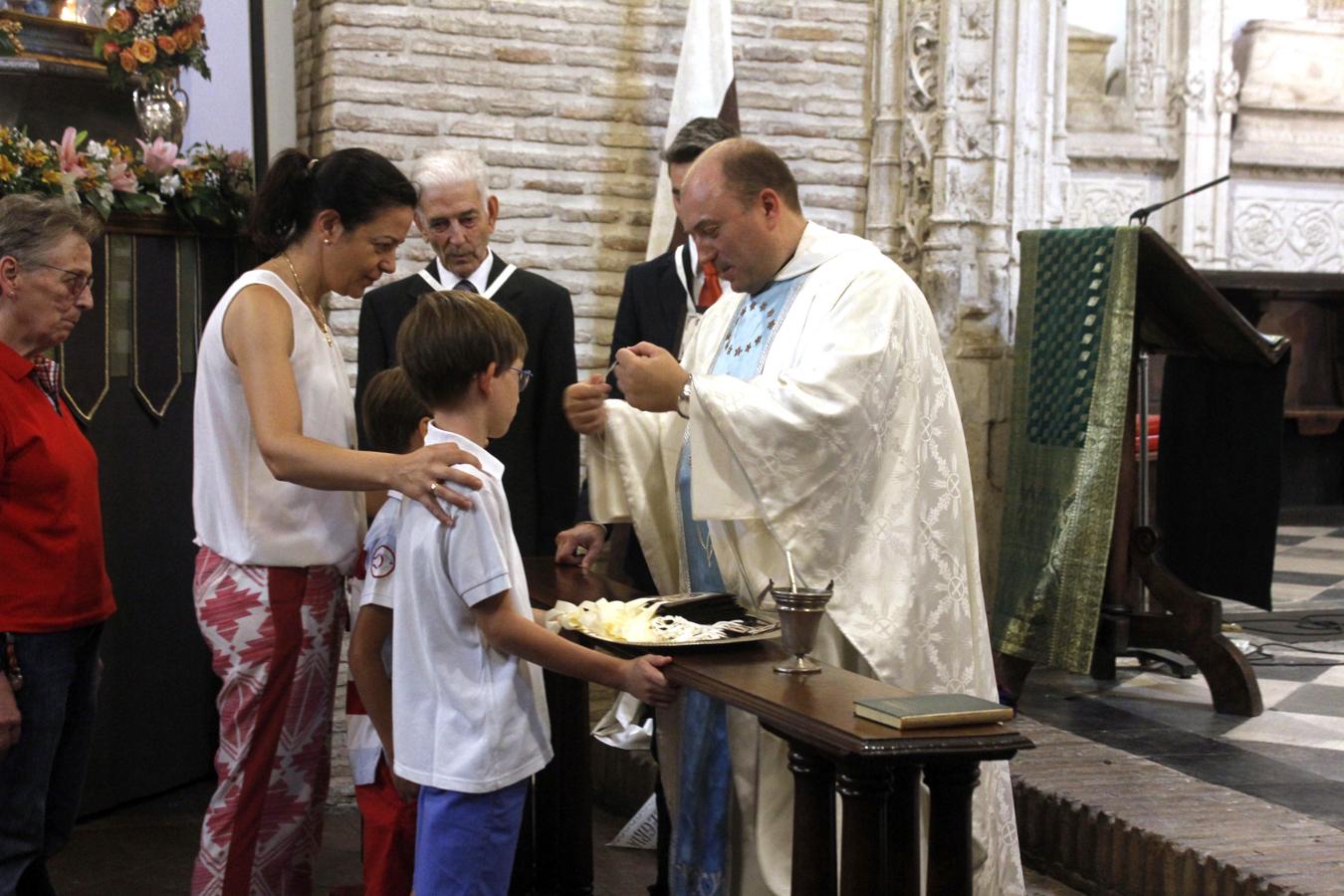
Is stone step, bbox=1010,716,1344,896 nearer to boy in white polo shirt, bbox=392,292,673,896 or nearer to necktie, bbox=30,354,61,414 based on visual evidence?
boy in white polo shirt, bbox=392,292,673,896

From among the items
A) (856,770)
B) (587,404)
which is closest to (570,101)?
(587,404)

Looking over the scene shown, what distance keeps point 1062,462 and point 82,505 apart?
10.6 feet

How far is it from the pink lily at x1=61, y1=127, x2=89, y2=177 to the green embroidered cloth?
10.0ft

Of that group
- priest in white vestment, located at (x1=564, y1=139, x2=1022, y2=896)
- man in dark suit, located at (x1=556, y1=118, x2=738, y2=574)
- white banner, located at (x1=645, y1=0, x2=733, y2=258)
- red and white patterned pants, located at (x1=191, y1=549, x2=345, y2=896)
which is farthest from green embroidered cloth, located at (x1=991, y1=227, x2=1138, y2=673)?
red and white patterned pants, located at (x1=191, y1=549, x2=345, y2=896)

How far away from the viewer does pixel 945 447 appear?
3084mm

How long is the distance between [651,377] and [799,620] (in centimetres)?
71

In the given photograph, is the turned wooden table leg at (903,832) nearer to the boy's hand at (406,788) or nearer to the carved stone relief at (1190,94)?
the boy's hand at (406,788)

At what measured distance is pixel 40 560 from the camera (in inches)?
119

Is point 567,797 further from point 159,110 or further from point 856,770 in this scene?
point 159,110

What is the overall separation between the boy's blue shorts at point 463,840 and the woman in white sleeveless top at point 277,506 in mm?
545

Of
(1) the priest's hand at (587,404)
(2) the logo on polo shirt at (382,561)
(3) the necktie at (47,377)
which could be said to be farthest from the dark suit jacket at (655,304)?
(2) the logo on polo shirt at (382,561)

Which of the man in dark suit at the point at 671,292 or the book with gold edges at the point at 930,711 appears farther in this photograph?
the man in dark suit at the point at 671,292

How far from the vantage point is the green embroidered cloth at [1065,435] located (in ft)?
16.7

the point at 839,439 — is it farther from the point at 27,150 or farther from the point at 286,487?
the point at 27,150
